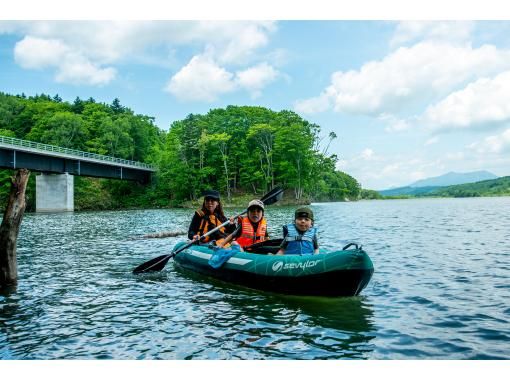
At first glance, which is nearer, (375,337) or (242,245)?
(375,337)

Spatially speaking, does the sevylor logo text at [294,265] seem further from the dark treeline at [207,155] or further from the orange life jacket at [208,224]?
the dark treeline at [207,155]

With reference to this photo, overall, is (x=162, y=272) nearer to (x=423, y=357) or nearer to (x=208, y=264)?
(x=208, y=264)

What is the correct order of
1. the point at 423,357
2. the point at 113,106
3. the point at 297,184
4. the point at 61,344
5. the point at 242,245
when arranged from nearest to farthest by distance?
the point at 423,357 < the point at 61,344 < the point at 242,245 < the point at 297,184 < the point at 113,106

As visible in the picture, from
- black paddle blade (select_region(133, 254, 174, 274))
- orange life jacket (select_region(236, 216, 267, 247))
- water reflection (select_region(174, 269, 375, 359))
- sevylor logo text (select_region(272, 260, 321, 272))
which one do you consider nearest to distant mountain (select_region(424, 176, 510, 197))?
orange life jacket (select_region(236, 216, 267, 247))

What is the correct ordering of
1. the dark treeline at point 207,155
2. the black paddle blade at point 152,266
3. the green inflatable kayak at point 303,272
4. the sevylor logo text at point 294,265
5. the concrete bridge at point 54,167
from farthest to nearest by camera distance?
the dark treeline at point 207,155, the concrete bridge at point 54,167, the black paddle blade at point 152,266, the sevylor logo text at point 294,265, the green inflatable kayak at point 303,272

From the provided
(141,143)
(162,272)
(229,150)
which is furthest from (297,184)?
(162,272)

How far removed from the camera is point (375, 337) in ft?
19.1

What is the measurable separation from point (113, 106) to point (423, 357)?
107m

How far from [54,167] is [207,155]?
2392cm

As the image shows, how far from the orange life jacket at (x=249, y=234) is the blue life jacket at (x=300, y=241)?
5.33ft

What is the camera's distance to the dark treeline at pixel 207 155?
63.7m

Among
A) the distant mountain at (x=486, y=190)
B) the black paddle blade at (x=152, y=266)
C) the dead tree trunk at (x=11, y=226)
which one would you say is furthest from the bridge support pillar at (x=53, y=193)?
the distant mountain at (x=486, y=190)

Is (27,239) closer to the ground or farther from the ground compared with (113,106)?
closer to the ground

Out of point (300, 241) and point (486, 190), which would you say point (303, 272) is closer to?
point (300, 241)
